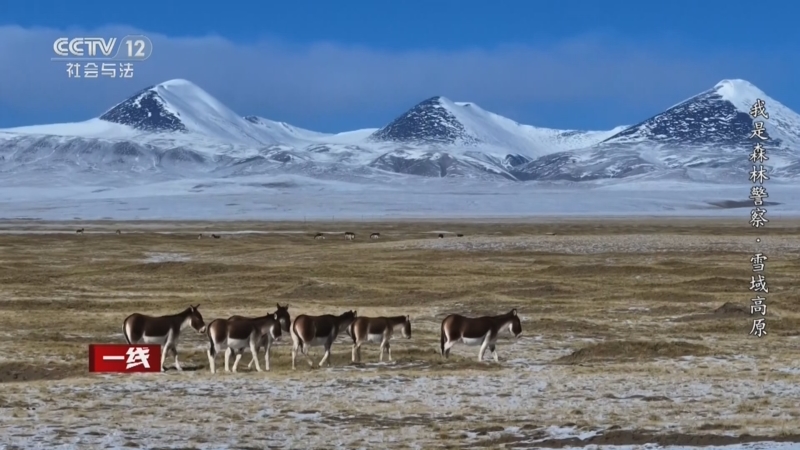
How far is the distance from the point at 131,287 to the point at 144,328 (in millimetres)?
23585

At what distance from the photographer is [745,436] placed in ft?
48.4

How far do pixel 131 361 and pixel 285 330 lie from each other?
341 centimetres

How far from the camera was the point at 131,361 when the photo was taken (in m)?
21.9

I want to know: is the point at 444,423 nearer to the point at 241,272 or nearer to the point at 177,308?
the point at 177,308

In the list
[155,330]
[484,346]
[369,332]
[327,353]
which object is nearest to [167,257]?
[369,332]

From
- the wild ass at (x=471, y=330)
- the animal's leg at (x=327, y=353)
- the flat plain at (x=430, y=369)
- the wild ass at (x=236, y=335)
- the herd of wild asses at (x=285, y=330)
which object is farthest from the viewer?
the wild ass at (x=471, y=330)

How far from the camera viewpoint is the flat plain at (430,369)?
51.4 ft

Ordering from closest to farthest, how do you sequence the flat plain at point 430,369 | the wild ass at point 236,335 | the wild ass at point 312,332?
1. the flat plain at point 430,369
2. the wild ass at point 236,335
3. the wild ass at point 312,332

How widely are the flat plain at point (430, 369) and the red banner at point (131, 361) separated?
1.42 ft

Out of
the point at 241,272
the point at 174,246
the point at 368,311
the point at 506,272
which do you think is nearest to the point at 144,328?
the point at 368,311

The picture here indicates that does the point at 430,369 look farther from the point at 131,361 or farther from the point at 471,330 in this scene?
the point at 131,361

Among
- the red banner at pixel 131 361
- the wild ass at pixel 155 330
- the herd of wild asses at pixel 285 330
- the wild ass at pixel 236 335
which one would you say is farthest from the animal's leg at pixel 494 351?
the red banner at pixel 131 361

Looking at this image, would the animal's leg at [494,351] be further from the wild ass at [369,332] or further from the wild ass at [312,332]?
the wild ass at [312,332]

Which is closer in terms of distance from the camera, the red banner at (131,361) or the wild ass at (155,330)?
the wild ass at (155,330)
